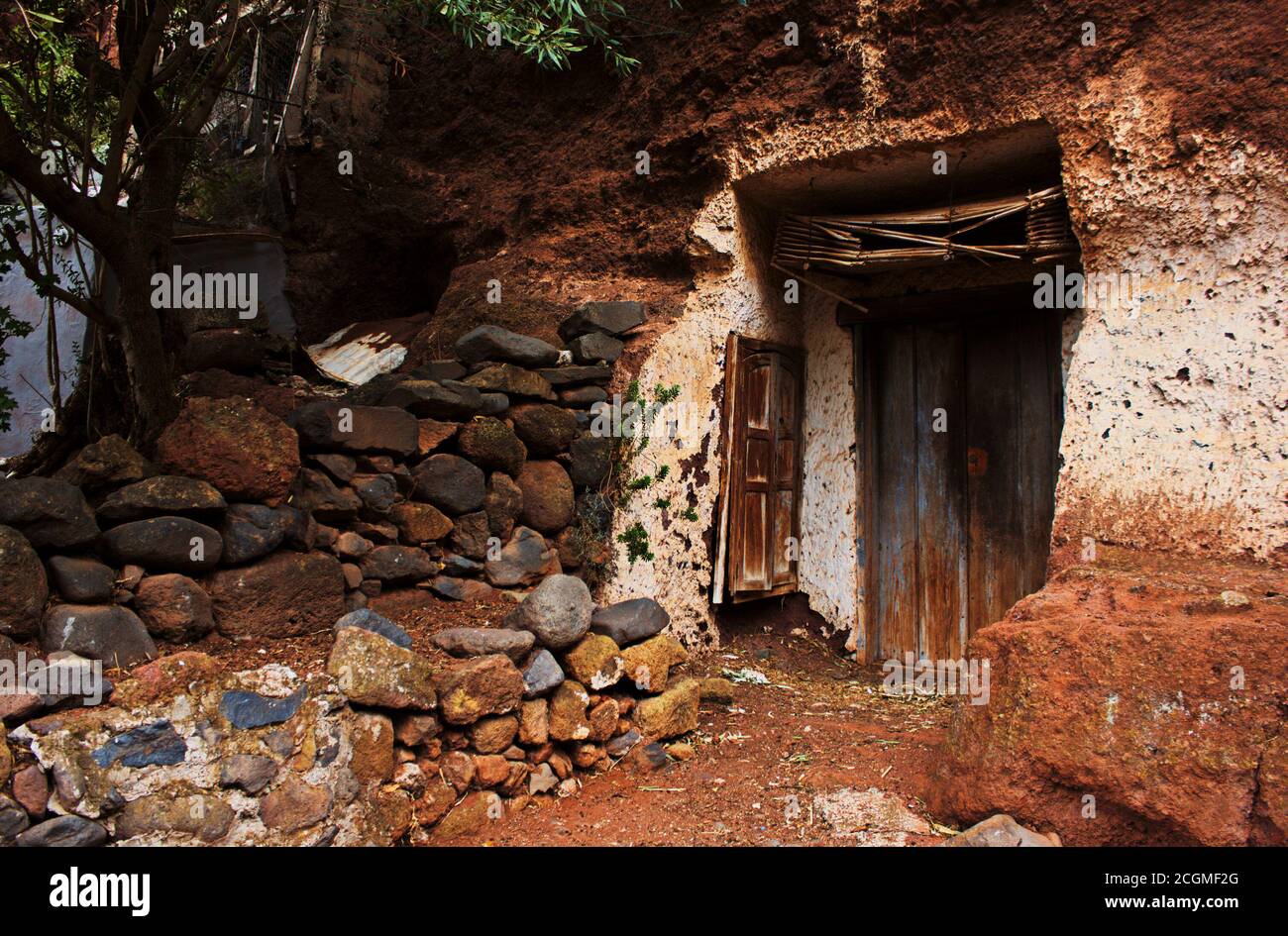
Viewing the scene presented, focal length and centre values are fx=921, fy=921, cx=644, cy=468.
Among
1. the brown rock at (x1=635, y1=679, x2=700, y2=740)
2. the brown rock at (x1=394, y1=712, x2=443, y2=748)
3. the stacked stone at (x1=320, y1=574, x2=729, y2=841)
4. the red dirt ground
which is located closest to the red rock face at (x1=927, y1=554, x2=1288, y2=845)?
the red dirt ground

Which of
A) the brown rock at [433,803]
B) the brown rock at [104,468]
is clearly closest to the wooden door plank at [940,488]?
the brown rock at [433,803]

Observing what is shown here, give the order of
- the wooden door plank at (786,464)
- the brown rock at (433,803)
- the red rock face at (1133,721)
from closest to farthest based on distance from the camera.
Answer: the red rock face at (1133,721), the brown rock at (433,803), the wooden door plank at (786,464)

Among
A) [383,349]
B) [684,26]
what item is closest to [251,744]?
[383,349]

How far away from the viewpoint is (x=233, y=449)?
341cm

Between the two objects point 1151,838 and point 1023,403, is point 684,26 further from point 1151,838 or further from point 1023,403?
point 1151,838

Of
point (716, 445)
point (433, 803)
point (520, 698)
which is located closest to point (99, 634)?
point (433, 803)

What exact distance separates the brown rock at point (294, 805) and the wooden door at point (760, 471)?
2.72 m

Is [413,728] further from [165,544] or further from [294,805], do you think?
[165,544]

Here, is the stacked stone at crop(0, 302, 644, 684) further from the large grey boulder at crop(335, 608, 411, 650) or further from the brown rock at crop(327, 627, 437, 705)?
the brown rock at crop(327, 627, 437, 705)

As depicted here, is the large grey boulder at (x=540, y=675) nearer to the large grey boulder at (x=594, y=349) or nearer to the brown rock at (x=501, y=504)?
the brown rock at (x=501, y=504)

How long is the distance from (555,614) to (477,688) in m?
0.53

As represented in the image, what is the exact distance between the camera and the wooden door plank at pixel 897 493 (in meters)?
5.82

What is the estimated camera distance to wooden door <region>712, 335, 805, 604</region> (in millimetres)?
5344

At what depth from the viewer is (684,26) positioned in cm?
537
